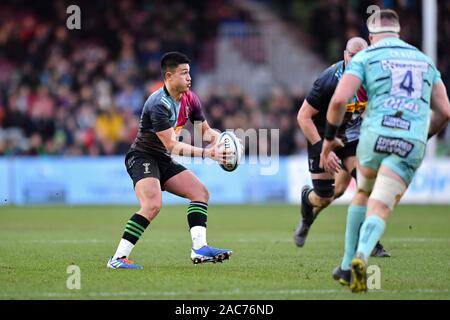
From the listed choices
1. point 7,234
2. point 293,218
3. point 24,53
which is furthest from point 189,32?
point 7,234

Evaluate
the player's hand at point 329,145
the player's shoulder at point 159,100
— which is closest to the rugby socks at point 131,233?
the player's shoulder at point 159,100

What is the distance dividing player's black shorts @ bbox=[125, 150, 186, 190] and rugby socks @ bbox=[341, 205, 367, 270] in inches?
101

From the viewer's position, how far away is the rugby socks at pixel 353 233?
7.86 meters

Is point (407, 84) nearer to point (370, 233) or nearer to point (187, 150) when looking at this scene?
point (370, 233)

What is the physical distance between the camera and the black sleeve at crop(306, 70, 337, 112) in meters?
10.4

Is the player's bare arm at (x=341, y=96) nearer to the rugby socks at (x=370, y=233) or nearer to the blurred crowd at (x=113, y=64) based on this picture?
the rugby socks at (x=370, y=233)

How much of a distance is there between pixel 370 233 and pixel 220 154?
221 cm

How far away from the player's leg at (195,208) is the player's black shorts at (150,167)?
0.07 metres

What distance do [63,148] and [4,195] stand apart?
7.97 ft

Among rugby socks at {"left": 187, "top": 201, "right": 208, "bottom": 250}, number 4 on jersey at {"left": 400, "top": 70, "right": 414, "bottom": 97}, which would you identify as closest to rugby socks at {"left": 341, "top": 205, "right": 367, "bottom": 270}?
number 4 on jersey at {"left": 400, "top": 70, "right": 414, "bottom": 97}

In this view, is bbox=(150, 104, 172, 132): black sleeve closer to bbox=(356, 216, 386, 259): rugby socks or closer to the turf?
the turf

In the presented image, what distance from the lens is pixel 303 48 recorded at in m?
27.7

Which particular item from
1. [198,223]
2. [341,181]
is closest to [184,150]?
[198,223]

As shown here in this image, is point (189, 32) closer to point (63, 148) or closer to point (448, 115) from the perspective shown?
point (63, 148)
